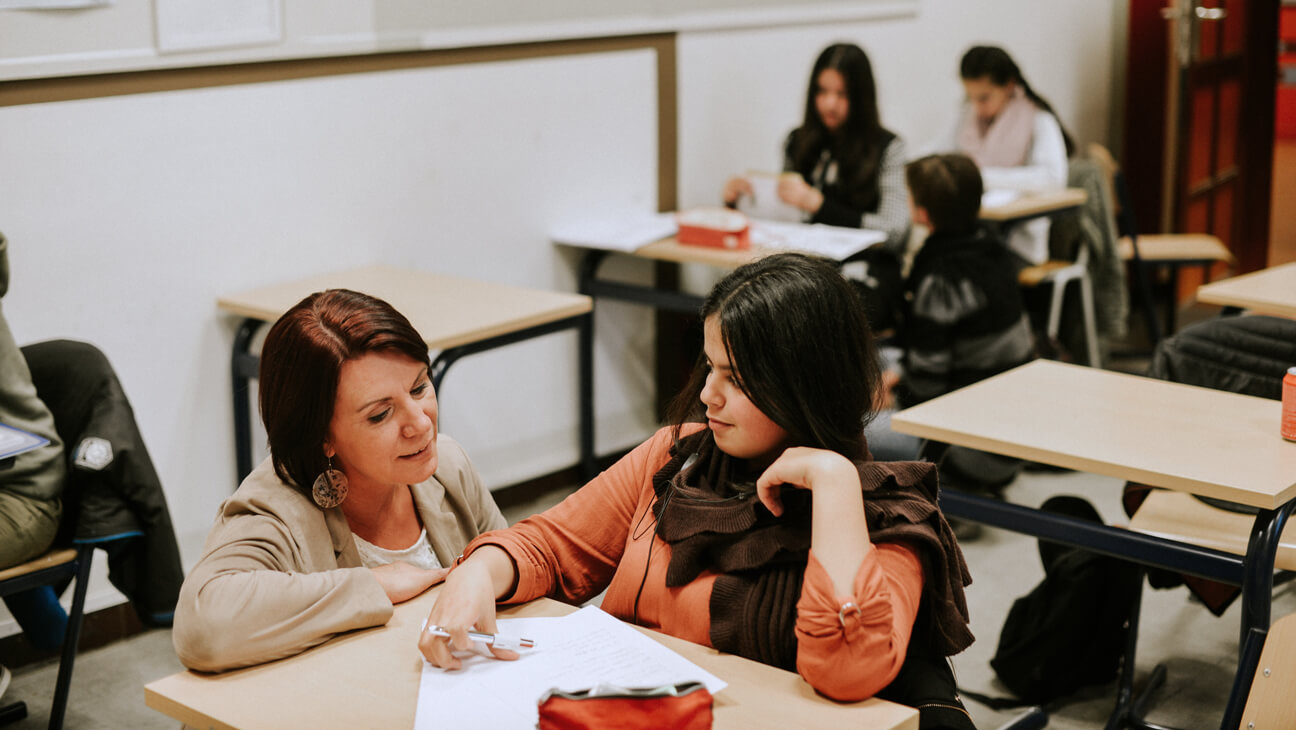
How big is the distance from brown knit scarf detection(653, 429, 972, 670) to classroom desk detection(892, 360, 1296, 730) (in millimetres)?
709

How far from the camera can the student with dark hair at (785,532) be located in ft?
4.76

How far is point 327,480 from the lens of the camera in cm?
173

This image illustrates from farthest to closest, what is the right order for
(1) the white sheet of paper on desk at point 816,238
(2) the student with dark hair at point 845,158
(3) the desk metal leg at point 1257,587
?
(2) the student with dark hair at point 845,158 < (1) the white sheet of paper on desk at point 816,238 < (3) the desk metal leg at point 1257,587

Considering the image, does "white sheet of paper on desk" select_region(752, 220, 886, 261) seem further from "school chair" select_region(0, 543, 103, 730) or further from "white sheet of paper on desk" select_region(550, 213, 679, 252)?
"school chair" select_region(0, 543, 103, 730)

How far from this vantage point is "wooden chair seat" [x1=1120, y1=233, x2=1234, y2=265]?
16.9ft

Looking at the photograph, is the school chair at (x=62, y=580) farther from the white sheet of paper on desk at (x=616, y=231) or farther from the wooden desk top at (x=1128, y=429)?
the white sheet of paper on desk at (x=616, y=231)

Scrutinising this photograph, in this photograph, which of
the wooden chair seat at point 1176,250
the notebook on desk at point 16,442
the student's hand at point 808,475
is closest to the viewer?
the student's hand at point 808,475

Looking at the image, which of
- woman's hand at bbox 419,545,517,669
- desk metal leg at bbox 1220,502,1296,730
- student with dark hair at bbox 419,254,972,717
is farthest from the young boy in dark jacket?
woman's hand at bbox 419,545,517,669

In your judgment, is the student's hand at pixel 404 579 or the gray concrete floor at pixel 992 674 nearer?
the student's hand at pixel 404 579

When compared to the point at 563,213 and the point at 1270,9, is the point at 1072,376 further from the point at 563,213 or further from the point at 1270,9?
the point at 1270,9

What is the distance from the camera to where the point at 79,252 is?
2957mm

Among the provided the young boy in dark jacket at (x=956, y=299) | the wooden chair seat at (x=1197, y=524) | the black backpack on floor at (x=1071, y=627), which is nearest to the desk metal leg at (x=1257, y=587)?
the wooden chair seat at (x=1197, y=524)

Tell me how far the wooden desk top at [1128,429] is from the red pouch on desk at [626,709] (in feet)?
3.73

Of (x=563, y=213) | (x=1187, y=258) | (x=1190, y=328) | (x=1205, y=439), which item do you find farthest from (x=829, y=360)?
(x=1187, y=258)
